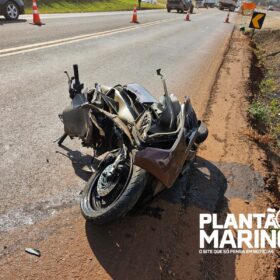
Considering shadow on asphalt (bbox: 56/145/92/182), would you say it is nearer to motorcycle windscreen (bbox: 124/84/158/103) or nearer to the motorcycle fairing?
motorcycle windscreen (bbox: 124/84/158/103)

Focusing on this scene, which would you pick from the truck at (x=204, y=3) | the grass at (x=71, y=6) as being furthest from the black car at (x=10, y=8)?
the truck at (x=204, y=3)

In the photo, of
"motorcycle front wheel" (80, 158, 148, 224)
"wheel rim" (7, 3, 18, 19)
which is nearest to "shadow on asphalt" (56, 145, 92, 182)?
"motorcycle front wheel" (80, 158, 148, 224)

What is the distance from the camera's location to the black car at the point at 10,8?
48.5 ft

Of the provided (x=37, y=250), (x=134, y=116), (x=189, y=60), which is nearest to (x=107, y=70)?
(x=189, y=60)

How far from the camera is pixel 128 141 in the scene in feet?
12.5

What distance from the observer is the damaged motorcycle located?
3205mm

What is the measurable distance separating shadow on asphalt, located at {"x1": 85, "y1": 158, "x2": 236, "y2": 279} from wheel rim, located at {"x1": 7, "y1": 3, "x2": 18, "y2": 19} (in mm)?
14194

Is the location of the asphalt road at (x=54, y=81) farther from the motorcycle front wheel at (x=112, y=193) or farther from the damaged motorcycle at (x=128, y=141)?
the damaged motorcycle at (x=128, y=141)

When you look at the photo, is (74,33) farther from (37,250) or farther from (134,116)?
(37,250)

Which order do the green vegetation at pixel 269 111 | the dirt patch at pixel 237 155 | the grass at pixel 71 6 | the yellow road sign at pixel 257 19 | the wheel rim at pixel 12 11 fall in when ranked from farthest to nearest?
the grass at pixel 71 6 → the yellow road sign at pixel 257 19 → the wheel rim at pixel 12 11 → the green vegetation at pixel 269 111 → the dirt patch at pixel 237 155

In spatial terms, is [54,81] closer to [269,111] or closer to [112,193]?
[112,193]

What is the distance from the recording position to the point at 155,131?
3.63m

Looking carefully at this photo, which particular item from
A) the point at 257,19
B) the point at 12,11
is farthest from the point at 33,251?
the point at 257,19

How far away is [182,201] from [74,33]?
1188 cm
